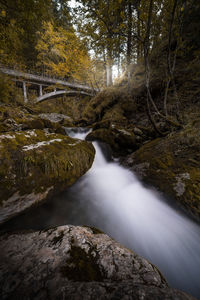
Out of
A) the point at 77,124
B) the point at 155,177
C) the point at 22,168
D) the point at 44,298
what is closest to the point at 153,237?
the point at 155,177

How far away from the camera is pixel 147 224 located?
2166 mm

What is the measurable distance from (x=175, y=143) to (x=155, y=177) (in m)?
1.27

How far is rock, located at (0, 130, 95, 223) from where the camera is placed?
1699 mm

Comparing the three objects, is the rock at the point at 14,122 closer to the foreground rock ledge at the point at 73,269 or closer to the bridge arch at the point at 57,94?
the foreground rock ledge at the point at 73,269

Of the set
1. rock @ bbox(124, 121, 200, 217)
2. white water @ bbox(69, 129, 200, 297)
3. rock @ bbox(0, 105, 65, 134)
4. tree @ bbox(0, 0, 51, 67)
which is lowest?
white water @ bbox(69, 129, 200, 297)

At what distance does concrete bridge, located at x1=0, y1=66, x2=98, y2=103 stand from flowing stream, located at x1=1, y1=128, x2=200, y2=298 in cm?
1468

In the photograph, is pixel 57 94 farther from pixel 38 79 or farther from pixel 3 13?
pixel 3 13

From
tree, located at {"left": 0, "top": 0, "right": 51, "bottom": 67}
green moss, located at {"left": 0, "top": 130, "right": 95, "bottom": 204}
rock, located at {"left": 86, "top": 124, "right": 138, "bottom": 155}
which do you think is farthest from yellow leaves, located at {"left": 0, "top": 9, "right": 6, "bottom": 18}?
rock, located at {"left": 86, "top": 124, "right": 138, "bottom": 155}

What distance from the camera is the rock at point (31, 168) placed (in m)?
1.70

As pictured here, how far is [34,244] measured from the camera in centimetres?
123

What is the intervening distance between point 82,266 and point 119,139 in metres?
4.37

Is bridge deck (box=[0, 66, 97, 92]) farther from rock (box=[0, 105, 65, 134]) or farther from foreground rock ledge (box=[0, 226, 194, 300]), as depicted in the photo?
foreground rock ledge (box=[0, 226, 194, 300])

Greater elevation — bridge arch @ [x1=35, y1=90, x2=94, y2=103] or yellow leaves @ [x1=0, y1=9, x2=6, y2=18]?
bridge arch @ [x1=35, y1=90, x2=94, y2=103]

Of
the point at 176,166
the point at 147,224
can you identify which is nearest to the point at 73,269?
the point at 147,224
